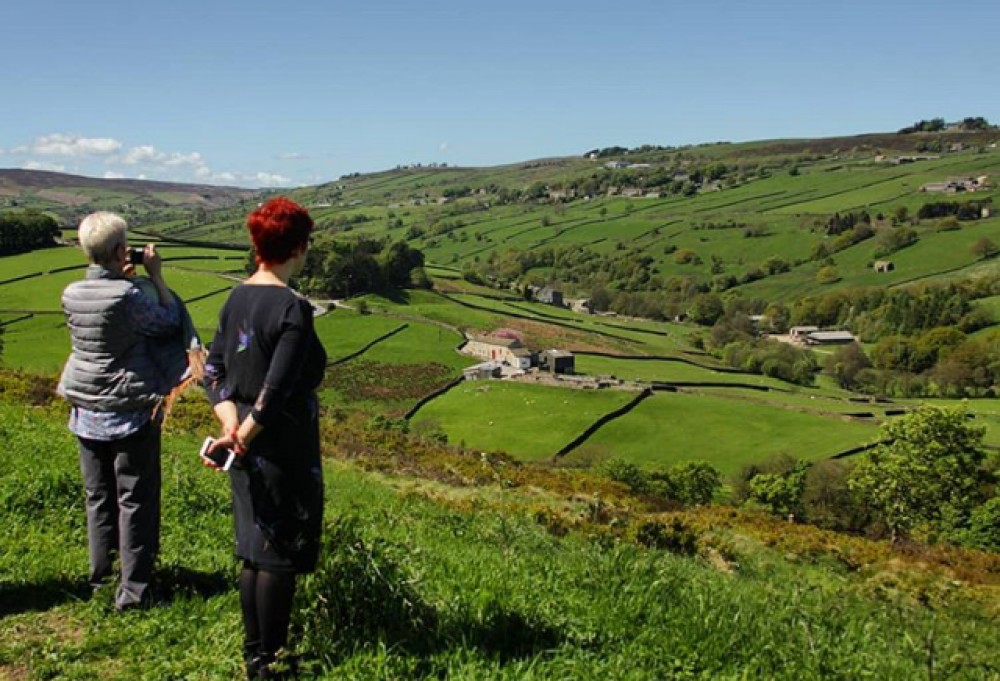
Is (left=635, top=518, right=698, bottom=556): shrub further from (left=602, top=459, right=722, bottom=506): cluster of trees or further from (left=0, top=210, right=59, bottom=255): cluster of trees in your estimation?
(left=0, top=210, right=59, bottom=255): cluster of trees

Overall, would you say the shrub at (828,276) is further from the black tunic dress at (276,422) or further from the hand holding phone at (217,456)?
the hand holding phone at (217,456)

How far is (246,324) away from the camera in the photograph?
433 centimetres

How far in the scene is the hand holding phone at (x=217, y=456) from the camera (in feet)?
14.0

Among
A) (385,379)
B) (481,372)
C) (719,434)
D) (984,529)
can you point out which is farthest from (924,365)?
(385,379)

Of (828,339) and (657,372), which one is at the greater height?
(657,372)

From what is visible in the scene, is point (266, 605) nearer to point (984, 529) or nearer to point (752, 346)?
point (984, 529)

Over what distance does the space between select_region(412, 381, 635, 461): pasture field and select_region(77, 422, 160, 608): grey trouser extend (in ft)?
161

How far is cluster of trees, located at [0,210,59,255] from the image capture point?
101 meters

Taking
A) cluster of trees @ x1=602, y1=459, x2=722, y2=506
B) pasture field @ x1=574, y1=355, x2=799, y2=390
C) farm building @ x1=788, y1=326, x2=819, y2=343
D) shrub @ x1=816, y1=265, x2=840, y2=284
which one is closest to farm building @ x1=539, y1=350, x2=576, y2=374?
pasture field @ x1=574, y1=355, x2=799, y2=390

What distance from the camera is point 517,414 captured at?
64.7 meters

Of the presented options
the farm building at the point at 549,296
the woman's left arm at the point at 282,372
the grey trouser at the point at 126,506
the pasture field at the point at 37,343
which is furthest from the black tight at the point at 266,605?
the farm building at the point at 549,296

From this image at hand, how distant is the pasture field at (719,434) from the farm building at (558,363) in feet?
44.6

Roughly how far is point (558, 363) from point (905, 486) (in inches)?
1538

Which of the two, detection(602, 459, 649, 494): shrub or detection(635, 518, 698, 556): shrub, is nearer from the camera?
detection(635, 518, 698, 556): shrub
